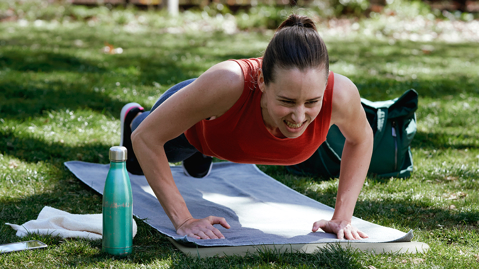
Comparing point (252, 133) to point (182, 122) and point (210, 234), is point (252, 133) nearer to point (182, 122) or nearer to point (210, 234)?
point (182, 122)

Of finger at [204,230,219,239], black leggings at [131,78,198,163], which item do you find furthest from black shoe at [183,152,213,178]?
finger at [204,230,219,239]

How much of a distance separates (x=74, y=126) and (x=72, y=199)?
173 cm

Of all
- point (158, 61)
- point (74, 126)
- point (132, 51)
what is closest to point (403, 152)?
point (74, 126)

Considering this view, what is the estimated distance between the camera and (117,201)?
239 cm

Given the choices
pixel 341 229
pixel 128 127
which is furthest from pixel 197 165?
pixel 341 229

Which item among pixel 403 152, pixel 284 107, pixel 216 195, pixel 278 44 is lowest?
pixel 216 195

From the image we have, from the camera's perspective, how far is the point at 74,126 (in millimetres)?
5020

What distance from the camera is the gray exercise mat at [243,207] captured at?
2785mm

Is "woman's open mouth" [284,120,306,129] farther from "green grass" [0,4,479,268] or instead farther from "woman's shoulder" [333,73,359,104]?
"green grass" [0,4,479,268]

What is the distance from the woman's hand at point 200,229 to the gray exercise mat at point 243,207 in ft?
0.14

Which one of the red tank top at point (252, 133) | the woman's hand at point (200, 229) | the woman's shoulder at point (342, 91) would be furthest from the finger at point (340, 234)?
the woman's shoulder at point (342, 91)

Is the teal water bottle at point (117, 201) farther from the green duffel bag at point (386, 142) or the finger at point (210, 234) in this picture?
the green duffel bag at point (386, 142)

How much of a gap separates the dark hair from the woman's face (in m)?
0.03

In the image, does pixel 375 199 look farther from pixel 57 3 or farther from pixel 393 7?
pixel 57 3
